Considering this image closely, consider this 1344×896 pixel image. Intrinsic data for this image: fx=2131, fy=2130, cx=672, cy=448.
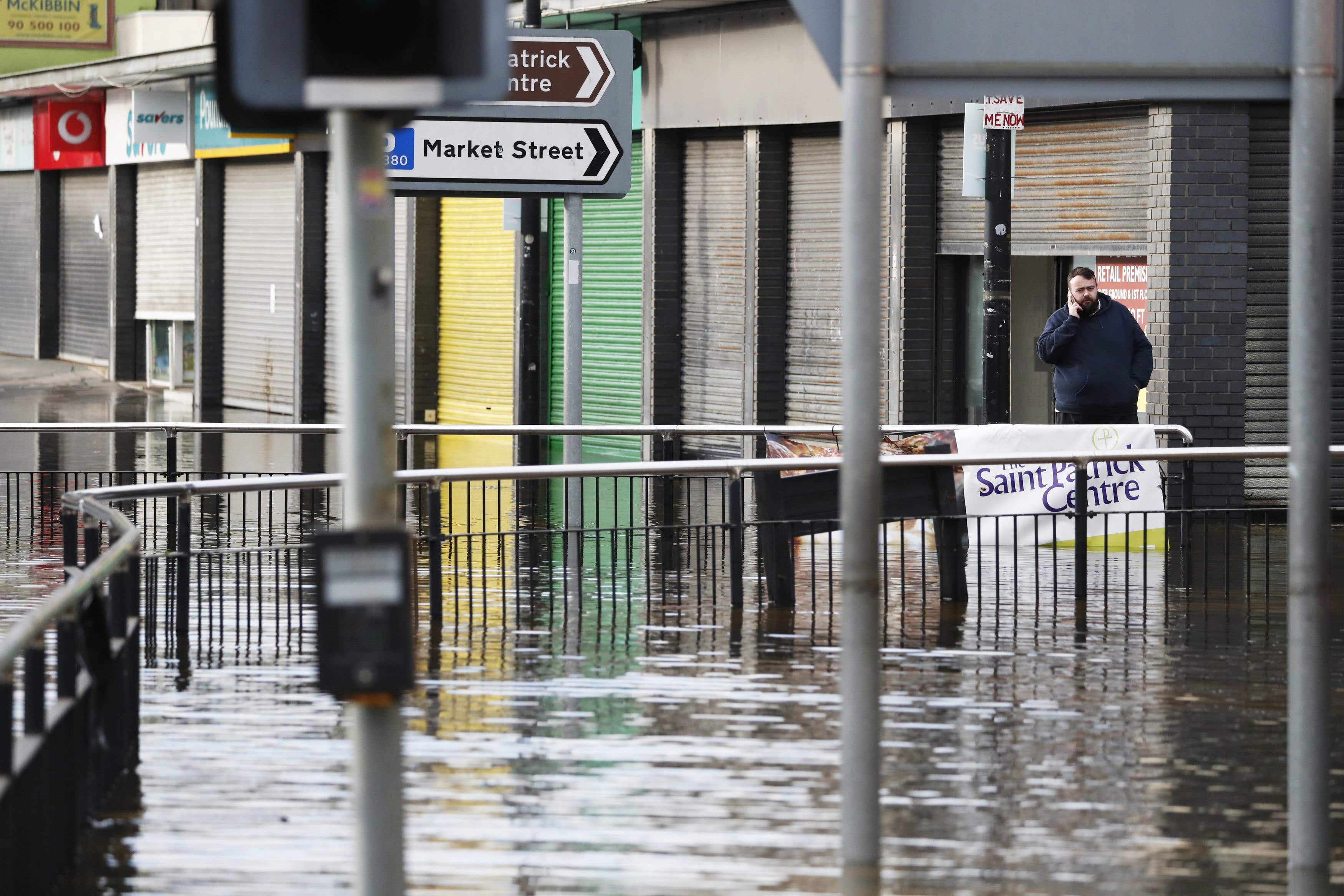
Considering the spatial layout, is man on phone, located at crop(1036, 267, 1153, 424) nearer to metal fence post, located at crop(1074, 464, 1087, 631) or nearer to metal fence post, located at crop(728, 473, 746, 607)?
metal fence post, located at crop(1074, 464, 1087, 631)

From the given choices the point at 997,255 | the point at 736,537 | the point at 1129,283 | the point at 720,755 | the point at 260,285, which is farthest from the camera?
the point at 260,285

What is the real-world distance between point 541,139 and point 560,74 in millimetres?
405

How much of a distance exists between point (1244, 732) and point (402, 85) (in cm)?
487

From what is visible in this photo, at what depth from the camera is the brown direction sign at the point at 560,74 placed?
1109cm

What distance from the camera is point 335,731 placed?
24.7 feet

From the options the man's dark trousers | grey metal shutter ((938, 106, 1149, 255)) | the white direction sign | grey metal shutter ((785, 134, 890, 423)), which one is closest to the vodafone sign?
grey metal shutter ((785, 134, 890, 423))

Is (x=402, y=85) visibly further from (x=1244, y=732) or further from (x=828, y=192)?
(x=828, y=192)

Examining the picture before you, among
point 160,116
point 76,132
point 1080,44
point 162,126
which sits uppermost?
point 76,132

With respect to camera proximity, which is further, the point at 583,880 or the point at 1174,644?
the point at 1174,644

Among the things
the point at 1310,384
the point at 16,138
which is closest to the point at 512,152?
the point at 1310,384

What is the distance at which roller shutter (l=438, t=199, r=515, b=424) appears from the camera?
2398 centimetres

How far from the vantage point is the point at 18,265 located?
38.7 metres

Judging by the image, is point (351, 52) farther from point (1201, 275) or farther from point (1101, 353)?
point (1201, 275)

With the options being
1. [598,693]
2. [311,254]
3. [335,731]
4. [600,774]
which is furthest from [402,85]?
[311,254]
